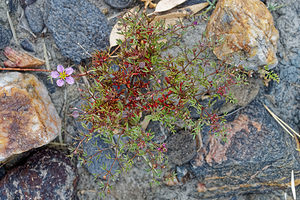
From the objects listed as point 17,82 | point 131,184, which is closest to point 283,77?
point 131,184

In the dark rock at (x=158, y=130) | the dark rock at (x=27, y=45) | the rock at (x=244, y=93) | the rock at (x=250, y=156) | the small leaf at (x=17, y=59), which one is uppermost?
the dark rock at (x=27, y=45)

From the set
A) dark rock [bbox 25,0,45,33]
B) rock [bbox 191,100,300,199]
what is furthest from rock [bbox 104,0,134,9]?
rock [bbox 191,100,300,199]

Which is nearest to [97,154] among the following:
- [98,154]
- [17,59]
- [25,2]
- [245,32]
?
[98,154]

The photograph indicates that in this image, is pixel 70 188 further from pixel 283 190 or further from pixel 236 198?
pixel 283 190

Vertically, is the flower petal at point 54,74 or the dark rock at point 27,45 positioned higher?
the flower petal at point 54,74

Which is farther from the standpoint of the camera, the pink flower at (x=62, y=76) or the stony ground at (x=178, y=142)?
the stony ground at (x=178, y=142)

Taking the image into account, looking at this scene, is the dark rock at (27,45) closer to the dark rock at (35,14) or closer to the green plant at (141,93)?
the dark rock at (35,14)

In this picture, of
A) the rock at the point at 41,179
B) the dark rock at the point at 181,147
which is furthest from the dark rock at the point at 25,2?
the dark rock at the point at 181,147

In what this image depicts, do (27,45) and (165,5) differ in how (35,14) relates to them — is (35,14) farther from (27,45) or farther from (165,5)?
(165,5)
